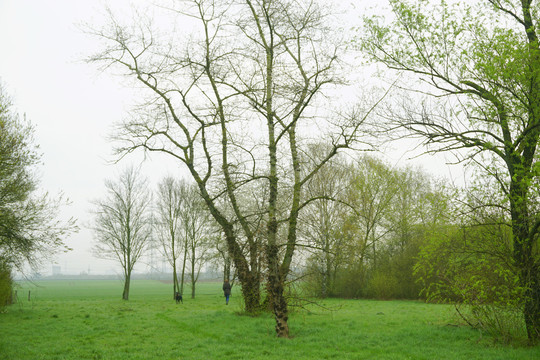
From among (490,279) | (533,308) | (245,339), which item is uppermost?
(490,279)

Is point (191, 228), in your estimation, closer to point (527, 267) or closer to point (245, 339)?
point (245, 339)

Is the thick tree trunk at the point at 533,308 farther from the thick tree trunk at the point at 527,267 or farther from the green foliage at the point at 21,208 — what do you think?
the green foliage at the point at 21,208

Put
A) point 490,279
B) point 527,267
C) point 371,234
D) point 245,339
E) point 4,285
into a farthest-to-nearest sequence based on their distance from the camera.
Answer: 1. point 371,234
2. point 4,285
3. point 245,339
4. point 490,279
5. point 527,267

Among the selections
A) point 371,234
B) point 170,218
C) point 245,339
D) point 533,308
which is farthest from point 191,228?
point 533,308

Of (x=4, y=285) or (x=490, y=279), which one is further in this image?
(x=4, y=285)

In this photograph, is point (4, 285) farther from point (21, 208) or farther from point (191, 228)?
point (191, 228)

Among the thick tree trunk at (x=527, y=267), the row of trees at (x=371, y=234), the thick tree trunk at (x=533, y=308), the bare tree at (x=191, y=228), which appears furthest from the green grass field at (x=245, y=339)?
the bare tree at (x=191, y=228)

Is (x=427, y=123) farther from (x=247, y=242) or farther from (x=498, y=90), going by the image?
(x=247, y=242)

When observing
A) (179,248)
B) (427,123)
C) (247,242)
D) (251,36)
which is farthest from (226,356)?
(179,248)

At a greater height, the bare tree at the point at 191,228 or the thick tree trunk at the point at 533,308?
the bare tree at the point at 191,228

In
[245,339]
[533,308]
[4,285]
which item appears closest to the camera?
[533,308]

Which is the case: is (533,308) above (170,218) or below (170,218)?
below

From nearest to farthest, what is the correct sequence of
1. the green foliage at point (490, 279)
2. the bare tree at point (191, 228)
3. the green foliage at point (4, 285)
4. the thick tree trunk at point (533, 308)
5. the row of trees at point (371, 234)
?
the thick tree trunk at point (533, 308)
the green foliage at point (490, 279)
the green foliage at point (4, 285)
the row of trees at point (371, 234)
the bare tree at point (191, 228)

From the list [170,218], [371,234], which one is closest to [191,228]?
[170,218]
